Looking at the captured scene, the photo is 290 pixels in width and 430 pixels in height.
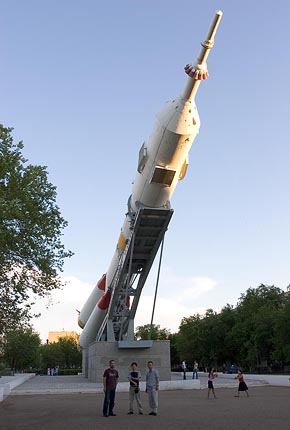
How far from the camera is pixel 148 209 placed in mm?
19016

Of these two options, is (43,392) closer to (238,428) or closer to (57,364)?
(238,428)

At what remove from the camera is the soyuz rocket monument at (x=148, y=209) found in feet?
52.8

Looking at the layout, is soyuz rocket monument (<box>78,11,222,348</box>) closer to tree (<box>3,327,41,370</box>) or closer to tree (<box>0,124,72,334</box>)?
tree (<box>0,124,72,334</box>)

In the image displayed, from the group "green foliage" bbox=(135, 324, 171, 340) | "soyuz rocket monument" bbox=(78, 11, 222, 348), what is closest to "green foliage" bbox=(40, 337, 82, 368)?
"green foliage" bbox=(135, 324, 171, 340)

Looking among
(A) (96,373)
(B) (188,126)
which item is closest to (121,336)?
(A) (96,373)

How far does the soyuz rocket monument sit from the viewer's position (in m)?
16.1

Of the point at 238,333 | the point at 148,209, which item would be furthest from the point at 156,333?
the point at 148,209

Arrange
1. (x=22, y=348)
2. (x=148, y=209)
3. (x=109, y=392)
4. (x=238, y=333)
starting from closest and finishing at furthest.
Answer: (x=109, y=392) → (x=148, y=209) → (x=238, y=333) → (x=22, y=348)

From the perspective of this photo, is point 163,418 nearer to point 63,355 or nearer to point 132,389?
point 132,389

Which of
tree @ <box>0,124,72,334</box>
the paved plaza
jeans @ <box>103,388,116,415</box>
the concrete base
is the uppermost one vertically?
tree @ <box>0,124,72,334</box>

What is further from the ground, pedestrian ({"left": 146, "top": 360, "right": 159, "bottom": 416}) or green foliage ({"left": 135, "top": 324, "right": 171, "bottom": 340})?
green foliage ({"left": 135, "top": 324, "right": 171, "bottom": 340})

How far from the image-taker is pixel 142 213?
1914 centimetres

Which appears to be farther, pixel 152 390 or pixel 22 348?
pixel 22 348

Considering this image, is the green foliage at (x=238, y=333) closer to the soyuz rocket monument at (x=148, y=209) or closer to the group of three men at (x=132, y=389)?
the soyuz rocket monument at (x=148, y=209)
